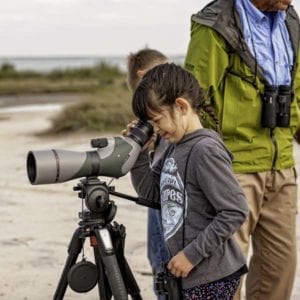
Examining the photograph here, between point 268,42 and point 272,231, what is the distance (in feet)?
2.41

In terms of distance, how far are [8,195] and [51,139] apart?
4724 millimetres

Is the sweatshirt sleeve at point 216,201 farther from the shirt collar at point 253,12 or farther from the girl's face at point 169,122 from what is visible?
the shirt collar at point 253,12

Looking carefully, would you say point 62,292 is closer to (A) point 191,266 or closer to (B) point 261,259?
(A) point 191,266

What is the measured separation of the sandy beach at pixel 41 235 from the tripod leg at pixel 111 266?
1735 millimetres

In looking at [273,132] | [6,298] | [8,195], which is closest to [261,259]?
[273,132]

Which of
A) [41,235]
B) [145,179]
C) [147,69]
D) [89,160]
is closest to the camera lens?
[89,160]

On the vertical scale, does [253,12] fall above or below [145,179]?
above

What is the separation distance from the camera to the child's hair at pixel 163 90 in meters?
2.65

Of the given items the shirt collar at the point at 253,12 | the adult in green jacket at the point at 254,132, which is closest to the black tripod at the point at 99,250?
the adult in green jacket at the point at 254,132

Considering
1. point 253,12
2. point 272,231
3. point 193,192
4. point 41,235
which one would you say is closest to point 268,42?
point 253,12

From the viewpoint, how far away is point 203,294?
2.73 meters

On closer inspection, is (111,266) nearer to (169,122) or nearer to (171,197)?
(171,197)

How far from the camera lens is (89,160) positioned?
2.56 m

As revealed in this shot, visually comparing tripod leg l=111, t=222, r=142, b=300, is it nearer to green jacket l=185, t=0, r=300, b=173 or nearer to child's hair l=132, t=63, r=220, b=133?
child's hair l=132, t=63, r=220, b=133
